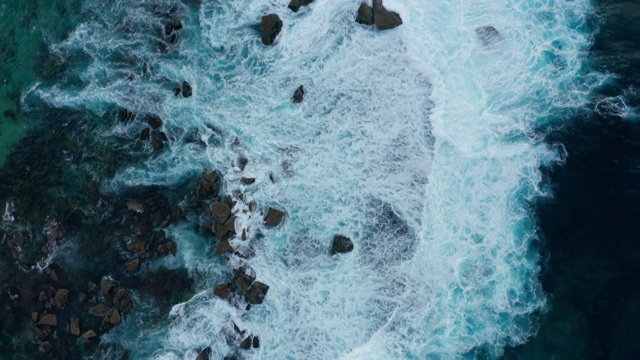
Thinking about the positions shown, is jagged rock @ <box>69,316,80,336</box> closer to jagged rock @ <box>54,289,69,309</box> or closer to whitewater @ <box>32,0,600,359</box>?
jagged rock @ <box>54,289,69,309</box>

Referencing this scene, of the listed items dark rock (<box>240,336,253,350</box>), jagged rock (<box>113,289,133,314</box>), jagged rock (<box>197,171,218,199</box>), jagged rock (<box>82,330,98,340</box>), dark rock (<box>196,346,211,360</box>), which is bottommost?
dark rock (<box>196,346,211,360</box>)

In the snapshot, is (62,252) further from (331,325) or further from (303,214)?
(331,325)

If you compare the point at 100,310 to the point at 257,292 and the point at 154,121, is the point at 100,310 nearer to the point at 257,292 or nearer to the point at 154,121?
the point at 257,292

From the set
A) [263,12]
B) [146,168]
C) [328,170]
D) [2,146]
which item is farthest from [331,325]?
[2,146]

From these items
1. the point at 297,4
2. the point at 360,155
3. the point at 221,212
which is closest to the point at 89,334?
the point at 221,212

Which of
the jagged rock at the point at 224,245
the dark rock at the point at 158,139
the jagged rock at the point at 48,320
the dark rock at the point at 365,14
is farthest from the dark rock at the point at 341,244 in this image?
the jagged rock at the point at 48,320

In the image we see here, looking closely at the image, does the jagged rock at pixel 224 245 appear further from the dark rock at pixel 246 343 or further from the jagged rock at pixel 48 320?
the jagged rock at pixel 48 320

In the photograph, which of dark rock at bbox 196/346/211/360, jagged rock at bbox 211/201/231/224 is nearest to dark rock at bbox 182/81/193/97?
jagged rock at bbox 211/201/231/224
